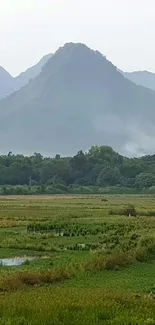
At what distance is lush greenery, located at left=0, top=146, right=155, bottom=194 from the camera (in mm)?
138375

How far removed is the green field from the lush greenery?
9376 cm

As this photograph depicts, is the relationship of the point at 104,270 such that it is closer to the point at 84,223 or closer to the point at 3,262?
the point at 3,262

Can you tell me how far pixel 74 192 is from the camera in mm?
127312

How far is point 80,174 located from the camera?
149 metres

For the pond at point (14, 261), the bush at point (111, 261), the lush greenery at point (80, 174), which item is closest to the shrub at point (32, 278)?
the bush at point (111, 261)

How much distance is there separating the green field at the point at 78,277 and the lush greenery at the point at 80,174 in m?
93.8

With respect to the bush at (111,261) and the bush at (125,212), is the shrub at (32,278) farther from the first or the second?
the bush at (125,212)

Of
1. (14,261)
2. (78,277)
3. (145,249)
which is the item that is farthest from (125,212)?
(78,277)

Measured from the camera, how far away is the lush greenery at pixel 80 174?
5448 inches

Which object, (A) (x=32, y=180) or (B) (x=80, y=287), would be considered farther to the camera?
(A) (x=32, y=180)

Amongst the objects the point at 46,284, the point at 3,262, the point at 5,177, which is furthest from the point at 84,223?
the point at 5,177

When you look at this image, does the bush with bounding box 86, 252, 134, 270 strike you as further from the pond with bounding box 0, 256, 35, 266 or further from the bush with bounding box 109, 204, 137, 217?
the bush with bounding box 109, 204, 137, 217

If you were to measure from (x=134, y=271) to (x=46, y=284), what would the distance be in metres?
5.00

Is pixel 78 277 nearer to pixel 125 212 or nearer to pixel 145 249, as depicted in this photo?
pixel 145 249
